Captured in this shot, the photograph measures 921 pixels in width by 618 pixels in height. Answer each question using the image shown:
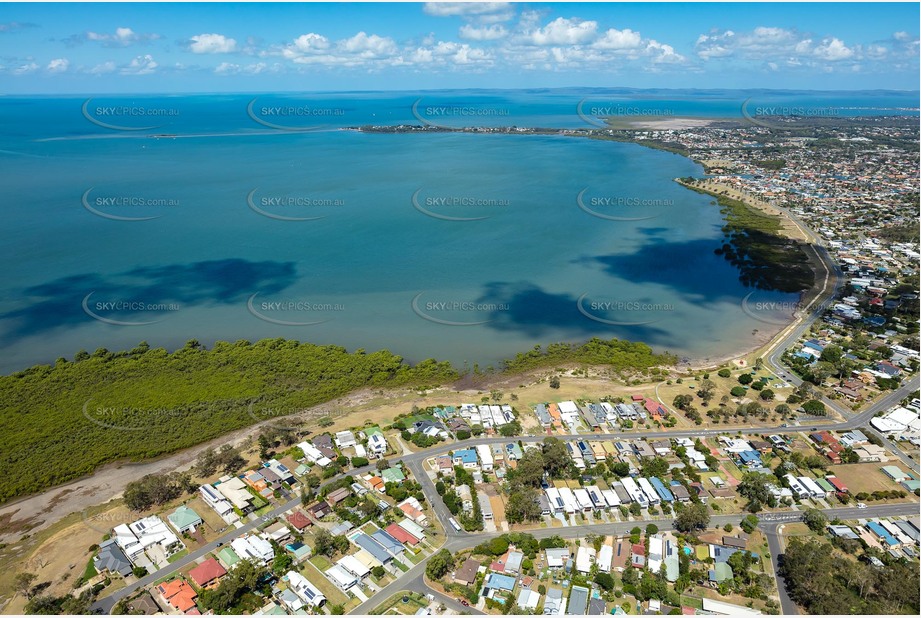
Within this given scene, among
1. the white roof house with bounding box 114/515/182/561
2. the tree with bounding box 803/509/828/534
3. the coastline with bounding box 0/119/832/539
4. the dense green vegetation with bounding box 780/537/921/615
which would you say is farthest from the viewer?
the coastline with bounding box 0/119/832/539

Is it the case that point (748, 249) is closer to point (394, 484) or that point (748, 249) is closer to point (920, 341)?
point (920, 341)

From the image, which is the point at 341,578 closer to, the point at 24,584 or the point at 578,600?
the point at 578,600

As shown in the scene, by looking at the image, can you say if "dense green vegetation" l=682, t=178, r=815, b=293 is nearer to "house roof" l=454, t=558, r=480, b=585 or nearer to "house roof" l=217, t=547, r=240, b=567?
"house roof" l=454, t=558, r=480, b=585

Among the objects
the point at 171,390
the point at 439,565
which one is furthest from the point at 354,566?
the point at 171,390

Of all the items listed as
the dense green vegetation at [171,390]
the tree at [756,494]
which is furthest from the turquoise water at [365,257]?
the tree at [756,494]

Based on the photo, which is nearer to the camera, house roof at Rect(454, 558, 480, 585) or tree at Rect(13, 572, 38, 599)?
tree at Rect(13, 572, 38, 599)

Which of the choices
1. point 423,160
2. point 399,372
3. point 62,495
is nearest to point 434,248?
point 399,372

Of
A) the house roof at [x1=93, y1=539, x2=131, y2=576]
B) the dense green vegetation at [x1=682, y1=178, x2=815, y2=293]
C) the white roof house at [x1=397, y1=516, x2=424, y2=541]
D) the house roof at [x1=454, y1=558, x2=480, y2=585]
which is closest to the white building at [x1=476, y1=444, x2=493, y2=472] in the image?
the white roof house at [x1=397, y1=516, x2=424, y2=541]
